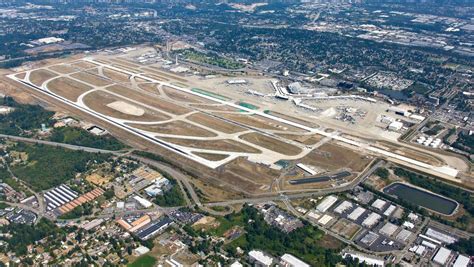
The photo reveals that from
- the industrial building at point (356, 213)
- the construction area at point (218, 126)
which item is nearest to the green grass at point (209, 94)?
the construction area at point (218, 126)

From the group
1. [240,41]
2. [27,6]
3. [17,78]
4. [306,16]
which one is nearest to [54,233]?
[17,78]

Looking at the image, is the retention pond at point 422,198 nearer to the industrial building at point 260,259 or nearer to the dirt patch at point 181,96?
the industrial building at point 260,259

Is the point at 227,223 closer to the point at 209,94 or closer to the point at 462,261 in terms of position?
the point at 462,261

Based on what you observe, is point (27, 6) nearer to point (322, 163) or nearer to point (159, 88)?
point (159, 88)

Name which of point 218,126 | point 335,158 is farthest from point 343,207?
point 218,126

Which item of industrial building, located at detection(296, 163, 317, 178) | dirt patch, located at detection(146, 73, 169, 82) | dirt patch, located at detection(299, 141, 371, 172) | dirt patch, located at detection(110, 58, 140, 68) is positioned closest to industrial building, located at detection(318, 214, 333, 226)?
industrial building, located at detection(296, 163, 317, 178)

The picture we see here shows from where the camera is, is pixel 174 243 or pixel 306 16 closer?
pixel 174 243

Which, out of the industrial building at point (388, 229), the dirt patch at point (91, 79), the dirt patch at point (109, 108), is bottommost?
the dirt patch at point (91, 79)
